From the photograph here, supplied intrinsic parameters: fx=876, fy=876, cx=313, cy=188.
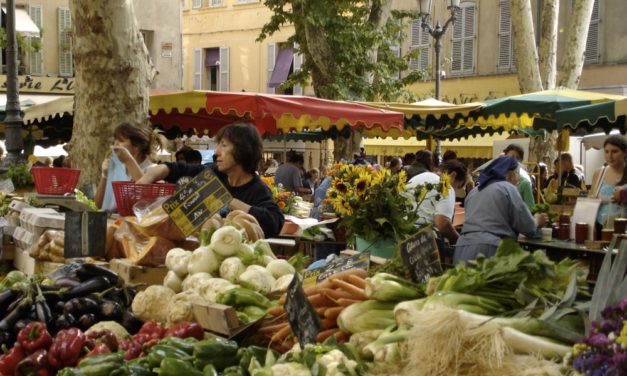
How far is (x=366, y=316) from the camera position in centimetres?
308

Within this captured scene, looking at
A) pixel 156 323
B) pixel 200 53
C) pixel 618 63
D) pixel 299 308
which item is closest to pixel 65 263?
pixel 156 323

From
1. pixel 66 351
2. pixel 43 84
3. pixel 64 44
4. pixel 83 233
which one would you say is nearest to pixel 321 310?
pixel 66 351

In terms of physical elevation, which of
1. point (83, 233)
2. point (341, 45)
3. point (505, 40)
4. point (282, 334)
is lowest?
point (282, 334)

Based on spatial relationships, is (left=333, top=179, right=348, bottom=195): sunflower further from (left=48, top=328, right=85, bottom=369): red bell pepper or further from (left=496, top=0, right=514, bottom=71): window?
(left=496, top=0, right=514, bottom=71): window

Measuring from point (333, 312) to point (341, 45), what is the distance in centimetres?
1505

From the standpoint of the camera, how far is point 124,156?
19.0 feet

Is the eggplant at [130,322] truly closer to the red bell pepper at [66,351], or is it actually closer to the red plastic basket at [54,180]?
the red bell pepper at [66,351]

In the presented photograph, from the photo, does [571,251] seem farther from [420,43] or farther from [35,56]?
[420,43]

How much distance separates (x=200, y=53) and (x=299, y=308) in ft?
125

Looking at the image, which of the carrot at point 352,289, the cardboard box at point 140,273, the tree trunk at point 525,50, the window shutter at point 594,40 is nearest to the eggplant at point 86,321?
the cardboard box at point 140,273

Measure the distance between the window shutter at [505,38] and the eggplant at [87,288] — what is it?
25.8 metres

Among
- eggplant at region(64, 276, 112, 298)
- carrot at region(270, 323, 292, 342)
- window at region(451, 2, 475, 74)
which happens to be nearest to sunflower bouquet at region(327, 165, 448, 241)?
eggplant at region(64, 276, 112, 298)

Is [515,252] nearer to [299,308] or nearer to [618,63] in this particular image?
[299,308]

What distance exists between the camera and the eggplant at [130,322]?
3998 millimetres
